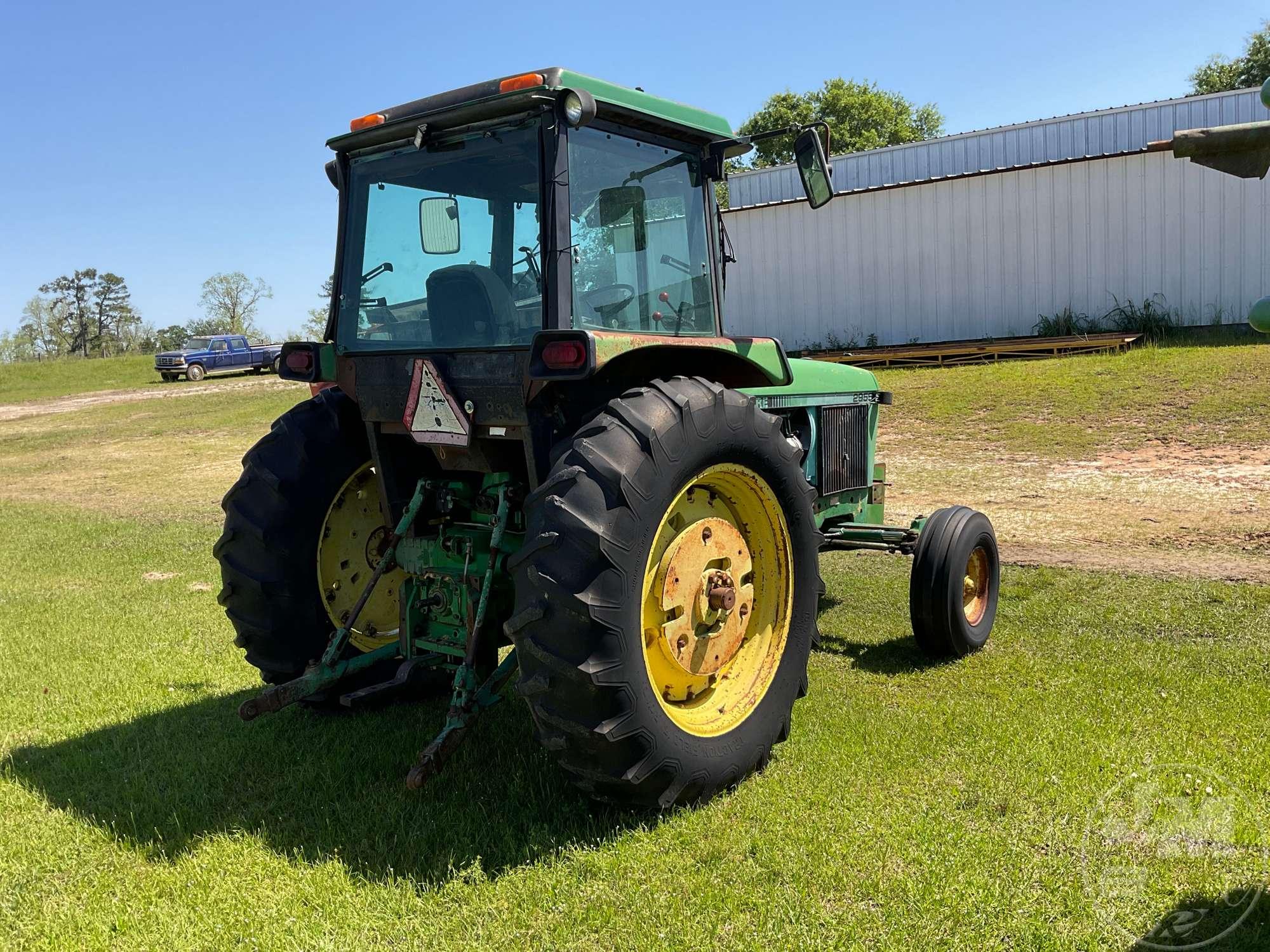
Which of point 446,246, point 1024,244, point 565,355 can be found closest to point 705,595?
point 565,355

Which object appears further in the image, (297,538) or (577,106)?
(297,538)

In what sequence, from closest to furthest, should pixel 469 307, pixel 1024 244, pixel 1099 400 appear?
1. pixel 469 307
2. pixel 1099 400
3. pixel 1024 244

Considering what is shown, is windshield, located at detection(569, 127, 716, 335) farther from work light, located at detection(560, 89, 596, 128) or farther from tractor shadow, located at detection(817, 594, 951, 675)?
tractor shadow, located at detection(817, 594, 951, 675)

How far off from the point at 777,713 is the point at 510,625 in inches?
51.4

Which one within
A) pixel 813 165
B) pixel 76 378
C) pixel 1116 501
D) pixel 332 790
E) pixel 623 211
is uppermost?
pixel 76 378

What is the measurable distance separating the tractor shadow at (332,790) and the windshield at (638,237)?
1866mm

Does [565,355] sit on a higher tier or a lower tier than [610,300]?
lower

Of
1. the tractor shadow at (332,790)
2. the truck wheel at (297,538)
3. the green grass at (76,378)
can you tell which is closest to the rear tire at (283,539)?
the truck wheel at (297,538)

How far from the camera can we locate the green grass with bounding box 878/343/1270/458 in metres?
12.6

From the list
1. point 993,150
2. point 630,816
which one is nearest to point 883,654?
point 630,816

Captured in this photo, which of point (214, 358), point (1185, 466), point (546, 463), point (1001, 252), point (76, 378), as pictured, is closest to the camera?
point (546, 463)

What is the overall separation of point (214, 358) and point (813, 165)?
3483cm

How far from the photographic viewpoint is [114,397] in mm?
30359

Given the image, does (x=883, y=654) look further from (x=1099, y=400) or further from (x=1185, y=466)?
(x=1099, y=400)
